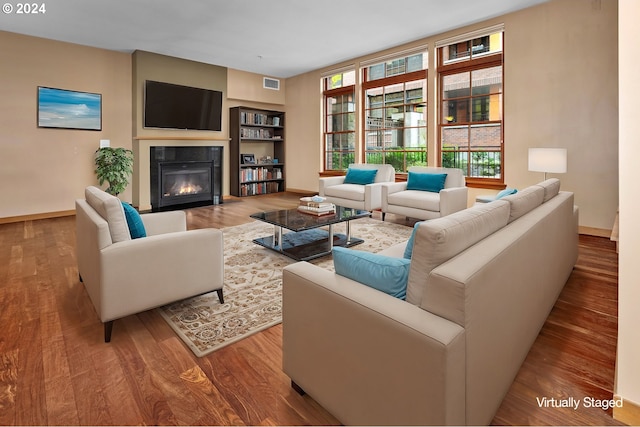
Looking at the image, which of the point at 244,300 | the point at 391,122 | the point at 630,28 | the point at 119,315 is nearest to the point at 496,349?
the point at 630,28

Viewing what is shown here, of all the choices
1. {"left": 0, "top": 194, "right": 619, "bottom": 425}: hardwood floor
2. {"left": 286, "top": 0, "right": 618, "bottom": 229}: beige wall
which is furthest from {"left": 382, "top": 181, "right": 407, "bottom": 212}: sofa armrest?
{"left": 0, "top": 194, "right": 619, "bottom": 425}: hardwood floor

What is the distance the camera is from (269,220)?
3.59 meters

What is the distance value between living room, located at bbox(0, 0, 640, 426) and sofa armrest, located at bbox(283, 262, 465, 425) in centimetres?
290

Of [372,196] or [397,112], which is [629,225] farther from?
[397,112]

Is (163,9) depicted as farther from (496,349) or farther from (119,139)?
(496,349)

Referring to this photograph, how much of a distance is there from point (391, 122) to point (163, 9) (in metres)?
3.96

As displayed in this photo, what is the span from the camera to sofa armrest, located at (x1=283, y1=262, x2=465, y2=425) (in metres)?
0.99

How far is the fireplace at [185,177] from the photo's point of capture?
6.48m

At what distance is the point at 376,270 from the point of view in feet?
4.33

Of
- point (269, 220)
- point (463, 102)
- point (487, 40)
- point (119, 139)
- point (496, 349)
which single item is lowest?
point (496, 349)

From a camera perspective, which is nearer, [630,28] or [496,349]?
[496,349]

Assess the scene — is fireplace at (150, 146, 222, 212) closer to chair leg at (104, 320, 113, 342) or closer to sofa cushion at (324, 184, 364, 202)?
sofa cushion at (324, 184, 364, 202)

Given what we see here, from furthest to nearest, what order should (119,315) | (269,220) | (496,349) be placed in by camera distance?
(269,220), (119,315), (496,349)

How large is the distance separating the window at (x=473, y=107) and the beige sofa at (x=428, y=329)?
4.03m
